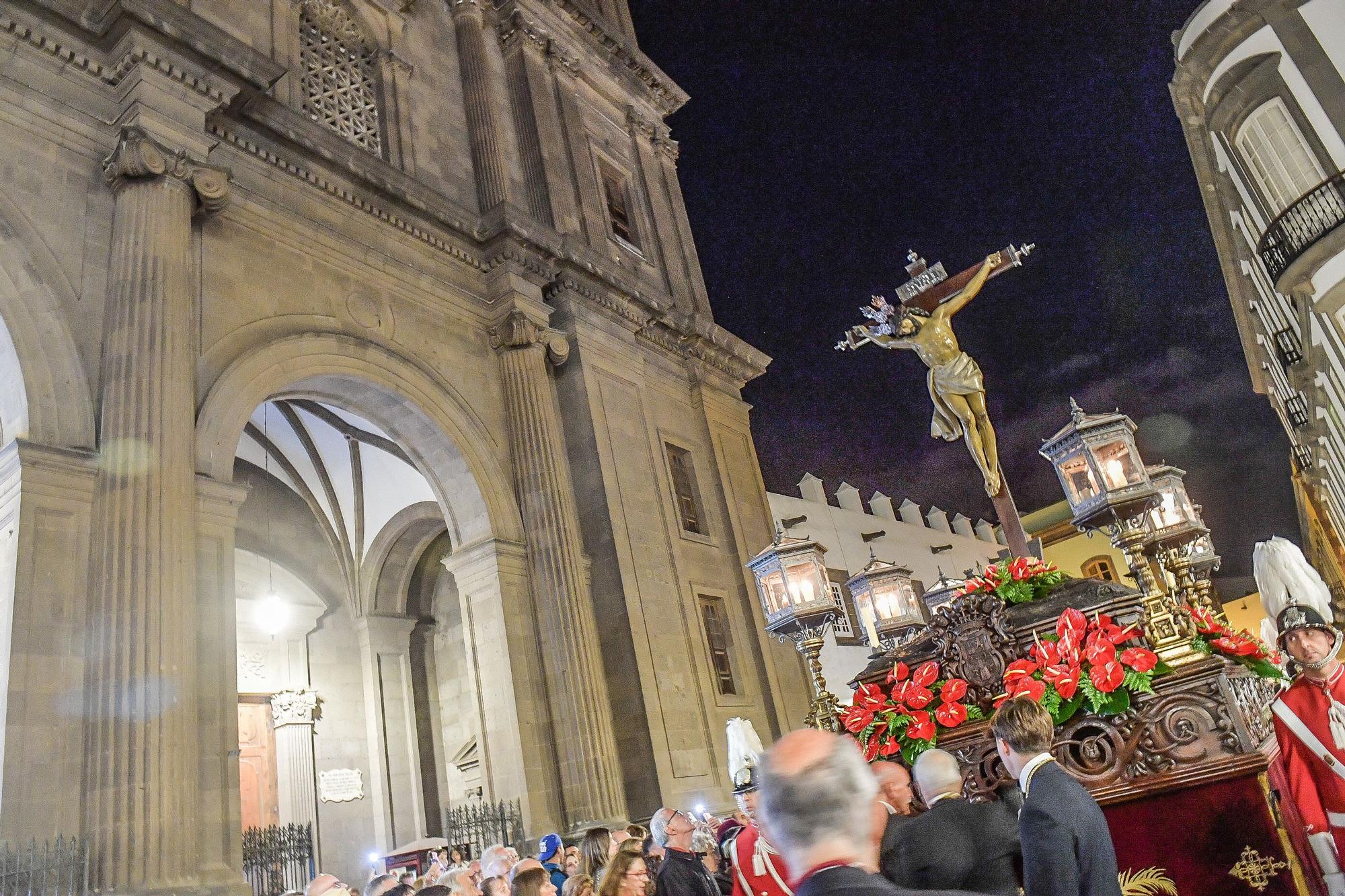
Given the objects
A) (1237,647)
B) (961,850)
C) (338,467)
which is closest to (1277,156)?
(1237,647)

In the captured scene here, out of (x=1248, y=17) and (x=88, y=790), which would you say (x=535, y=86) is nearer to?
(x=1248, y=17)

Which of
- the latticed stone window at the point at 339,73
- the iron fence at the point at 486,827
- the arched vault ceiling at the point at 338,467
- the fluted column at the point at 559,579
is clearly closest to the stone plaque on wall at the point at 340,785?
the arched vault ceiling at the point at 338,467

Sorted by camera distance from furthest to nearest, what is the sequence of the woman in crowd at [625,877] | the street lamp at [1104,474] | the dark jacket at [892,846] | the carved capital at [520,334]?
the carved capital at [520,334] → the street lamp at [1104,474] → the woman in crowd at [625,877] → the dark jacket at [892,846]

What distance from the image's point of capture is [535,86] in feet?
60.3

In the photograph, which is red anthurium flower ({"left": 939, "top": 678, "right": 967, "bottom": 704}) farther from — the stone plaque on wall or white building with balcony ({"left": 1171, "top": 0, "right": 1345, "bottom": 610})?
the stone plaque on wall

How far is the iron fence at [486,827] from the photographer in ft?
38.5

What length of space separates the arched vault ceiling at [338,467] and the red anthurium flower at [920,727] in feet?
38.8

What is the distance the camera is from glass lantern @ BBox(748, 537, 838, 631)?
388 inches

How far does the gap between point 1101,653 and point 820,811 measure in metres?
3.98

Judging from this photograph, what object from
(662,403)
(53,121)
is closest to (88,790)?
(53,121)

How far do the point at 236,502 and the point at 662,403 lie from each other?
9.02 metres

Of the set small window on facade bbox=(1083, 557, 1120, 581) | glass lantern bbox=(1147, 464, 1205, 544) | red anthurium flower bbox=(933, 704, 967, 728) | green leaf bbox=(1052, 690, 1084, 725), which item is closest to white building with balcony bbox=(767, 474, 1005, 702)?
small window on facade bbox=(1083, 557, 1120, 581)

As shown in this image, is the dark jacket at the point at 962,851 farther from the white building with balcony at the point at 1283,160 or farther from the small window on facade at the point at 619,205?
the small window on facade at the point at 619,205

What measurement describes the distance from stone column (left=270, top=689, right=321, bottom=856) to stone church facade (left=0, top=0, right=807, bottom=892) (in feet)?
0.20
